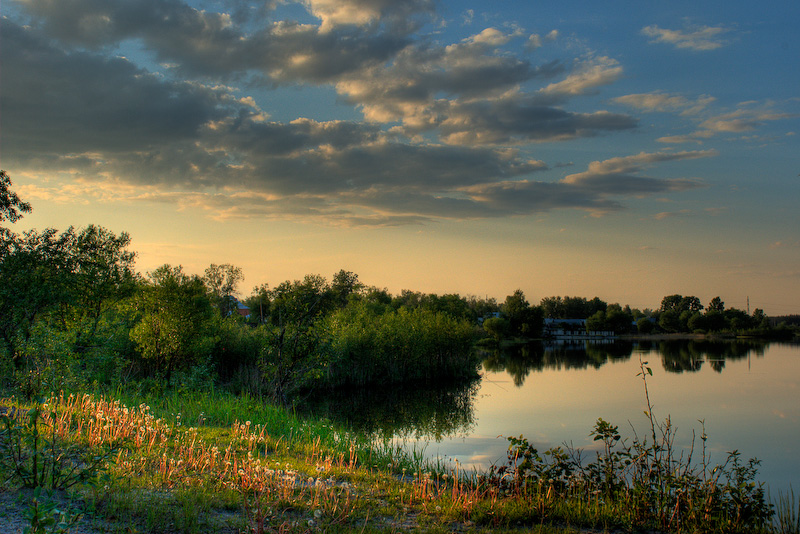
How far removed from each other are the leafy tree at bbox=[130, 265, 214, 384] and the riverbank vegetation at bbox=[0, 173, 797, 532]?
0.07 m

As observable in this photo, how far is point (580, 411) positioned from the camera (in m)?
25.2

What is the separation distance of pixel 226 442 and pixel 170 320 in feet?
47.0

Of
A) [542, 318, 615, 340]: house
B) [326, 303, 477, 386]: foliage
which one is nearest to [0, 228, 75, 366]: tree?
[326, 303, 477, 386]: foliage

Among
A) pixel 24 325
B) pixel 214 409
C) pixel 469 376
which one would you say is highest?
pixel 24 325

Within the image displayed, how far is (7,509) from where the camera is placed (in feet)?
18.7

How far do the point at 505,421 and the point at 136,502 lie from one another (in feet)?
62.8

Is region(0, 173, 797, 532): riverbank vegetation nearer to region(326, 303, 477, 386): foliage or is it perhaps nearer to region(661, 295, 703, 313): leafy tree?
region(326, 303, 477, 386): foliage

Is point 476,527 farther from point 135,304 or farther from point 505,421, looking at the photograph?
point 135,304

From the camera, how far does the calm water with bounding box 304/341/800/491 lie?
17.7m

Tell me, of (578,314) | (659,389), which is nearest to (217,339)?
(659,389)

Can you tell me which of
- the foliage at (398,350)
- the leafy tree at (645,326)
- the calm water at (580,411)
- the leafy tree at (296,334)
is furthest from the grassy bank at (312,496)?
the leafy tree at (645,326)

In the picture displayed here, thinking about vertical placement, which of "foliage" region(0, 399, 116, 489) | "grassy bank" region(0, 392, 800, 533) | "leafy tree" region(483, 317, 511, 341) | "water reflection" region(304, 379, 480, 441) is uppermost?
"foliage" region(0, 399, 116, 489)

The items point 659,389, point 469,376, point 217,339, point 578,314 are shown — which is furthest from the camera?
point 578,314

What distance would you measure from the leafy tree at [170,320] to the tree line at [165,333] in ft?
0.15
